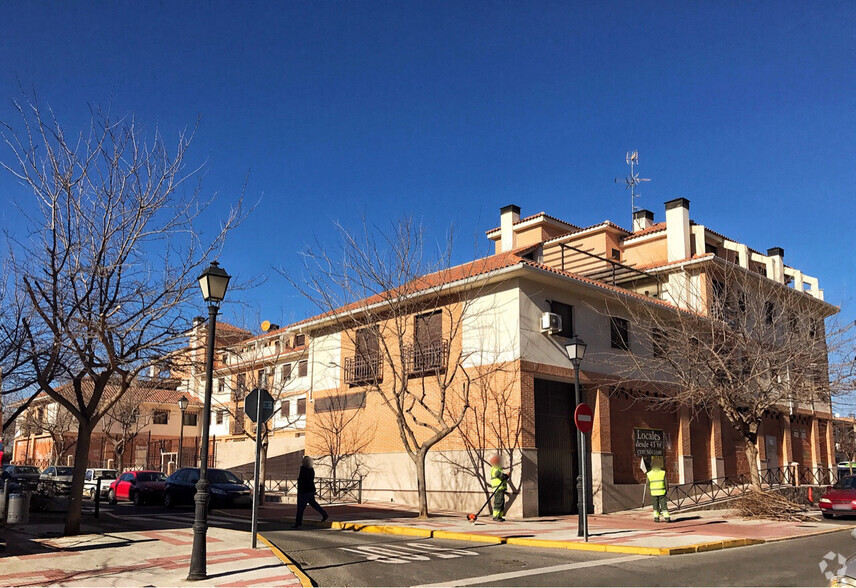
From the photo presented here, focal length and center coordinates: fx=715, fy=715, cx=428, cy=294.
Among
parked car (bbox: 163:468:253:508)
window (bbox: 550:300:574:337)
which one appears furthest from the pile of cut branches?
parked car (bbox: 163:468:253:508)

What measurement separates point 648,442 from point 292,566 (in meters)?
16.9

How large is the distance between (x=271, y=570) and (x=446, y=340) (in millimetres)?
12587

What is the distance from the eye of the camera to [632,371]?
2328cm

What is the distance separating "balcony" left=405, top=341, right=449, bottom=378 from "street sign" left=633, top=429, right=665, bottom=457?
23.6 ft

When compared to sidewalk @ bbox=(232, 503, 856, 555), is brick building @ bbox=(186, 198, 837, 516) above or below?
above

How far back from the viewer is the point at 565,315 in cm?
2247

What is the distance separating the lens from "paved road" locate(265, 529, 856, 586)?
945 centimetres

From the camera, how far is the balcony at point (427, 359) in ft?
71.1

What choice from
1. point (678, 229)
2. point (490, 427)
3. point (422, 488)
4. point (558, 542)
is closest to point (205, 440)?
point (558, 542)

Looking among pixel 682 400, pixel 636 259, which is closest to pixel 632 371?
pixel 682 400

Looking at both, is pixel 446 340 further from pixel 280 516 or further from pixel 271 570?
pixel 271 570

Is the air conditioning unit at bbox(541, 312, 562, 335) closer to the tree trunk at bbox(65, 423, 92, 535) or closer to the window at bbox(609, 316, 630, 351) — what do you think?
the window at bbox(609, 316, 630, 351)

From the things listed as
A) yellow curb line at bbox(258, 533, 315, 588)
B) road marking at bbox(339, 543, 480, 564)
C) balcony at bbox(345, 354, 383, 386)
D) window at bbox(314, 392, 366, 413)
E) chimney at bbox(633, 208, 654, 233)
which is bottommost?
road marking at bbox(339, 543, 480, 564)

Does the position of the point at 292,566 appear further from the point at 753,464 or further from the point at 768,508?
the point at 753,464
